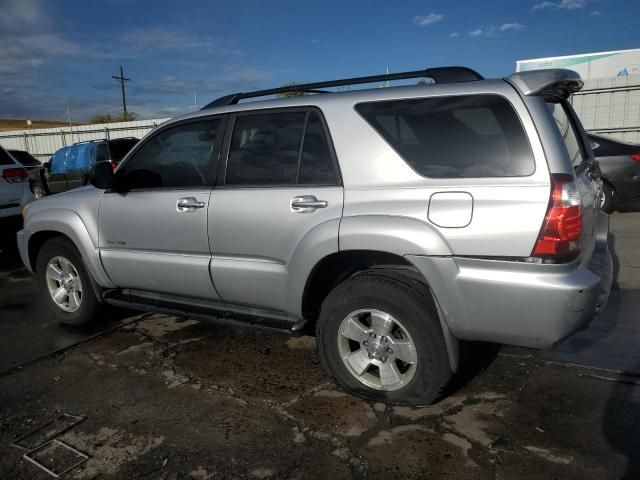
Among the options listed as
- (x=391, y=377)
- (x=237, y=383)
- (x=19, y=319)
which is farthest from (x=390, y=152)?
(x=19, y=319)

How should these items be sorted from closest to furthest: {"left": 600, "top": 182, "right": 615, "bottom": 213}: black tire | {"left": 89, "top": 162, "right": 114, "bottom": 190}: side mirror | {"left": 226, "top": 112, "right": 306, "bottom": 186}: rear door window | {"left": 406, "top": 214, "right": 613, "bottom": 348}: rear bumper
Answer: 1. {"left": 406, "top": 214, "right": 613, "bottom": 348}: rear bumper
2. {"left": 226, "top": 112, "right": 306, "bottom": 186}: rear door window
3. {"left": 89, "top": 162, "right": 114, "bottom": 190}: side mirror
4. {"left": 600, "top": 182, "right": 615, "bottom": 213}: black tire

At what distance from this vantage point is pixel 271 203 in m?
A: 3.37

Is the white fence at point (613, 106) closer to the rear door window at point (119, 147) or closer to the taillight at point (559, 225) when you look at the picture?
the rear door window at point (119, 147)

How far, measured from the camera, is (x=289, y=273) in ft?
10.9

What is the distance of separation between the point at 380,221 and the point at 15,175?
22.6 ft

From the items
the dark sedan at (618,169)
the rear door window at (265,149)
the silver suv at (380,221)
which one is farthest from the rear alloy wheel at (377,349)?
the dark sedan at (618,169)

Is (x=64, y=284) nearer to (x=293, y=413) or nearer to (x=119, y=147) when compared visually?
(x=293, y=413)

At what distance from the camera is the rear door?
2.90 m

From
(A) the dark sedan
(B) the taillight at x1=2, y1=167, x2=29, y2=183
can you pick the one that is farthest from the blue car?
(A) the dark sedan

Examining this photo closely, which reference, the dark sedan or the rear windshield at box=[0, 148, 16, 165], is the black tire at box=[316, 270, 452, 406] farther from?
the dark sedan

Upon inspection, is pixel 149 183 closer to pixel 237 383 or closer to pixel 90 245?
pixel 90 245

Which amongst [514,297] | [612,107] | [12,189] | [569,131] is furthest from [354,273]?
[612,107]

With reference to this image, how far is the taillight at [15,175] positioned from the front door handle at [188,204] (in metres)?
5.26

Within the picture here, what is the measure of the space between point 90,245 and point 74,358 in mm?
906
